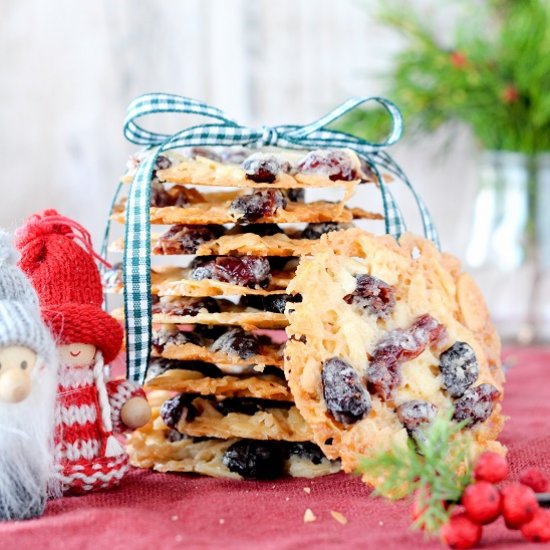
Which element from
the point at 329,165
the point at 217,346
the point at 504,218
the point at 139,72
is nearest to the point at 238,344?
the point at 217,346

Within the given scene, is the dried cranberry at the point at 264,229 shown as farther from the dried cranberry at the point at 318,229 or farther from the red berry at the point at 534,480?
the red berry at the point at 534,480

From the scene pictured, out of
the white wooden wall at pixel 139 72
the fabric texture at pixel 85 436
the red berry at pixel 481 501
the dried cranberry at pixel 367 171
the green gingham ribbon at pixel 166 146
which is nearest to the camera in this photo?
the red berry at pixel 481 501

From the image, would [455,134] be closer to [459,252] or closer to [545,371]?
[459,252]

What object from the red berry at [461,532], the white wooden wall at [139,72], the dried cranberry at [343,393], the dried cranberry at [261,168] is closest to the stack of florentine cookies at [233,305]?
the dried cranberry at [261,168]

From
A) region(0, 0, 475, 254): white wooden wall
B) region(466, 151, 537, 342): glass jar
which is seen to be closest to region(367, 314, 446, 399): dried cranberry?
region(466, 151, 537, 342): glass jar

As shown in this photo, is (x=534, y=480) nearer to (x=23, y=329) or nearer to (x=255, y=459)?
(x=255, y=459)

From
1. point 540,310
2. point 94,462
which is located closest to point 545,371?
point 540,310
